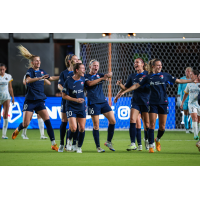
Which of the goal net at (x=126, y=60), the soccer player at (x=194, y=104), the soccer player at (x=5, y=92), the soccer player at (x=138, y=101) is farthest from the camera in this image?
the goal net at (x=126, y=60)

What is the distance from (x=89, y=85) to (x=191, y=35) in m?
11.0

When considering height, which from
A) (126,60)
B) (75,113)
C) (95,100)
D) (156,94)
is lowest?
(75,113)

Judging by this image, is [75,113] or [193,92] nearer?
[75,113]

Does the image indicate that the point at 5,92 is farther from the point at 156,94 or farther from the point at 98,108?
the point at 156,94

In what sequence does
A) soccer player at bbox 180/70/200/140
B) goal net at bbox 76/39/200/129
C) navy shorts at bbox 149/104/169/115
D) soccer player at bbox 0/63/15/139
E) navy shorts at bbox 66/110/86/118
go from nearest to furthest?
navy shorts at bbox 66/110/86/118, navy shorts at bbox 149/104/169/115, soccer player at bbox 180/70/200/140, soccer player at bbox 0/63/15/139, goal net at bbox 76/39/200/129

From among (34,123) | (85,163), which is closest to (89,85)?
(85,163)

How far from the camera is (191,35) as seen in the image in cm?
1566

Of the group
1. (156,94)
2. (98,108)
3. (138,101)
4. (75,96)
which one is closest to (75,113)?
(75,96)

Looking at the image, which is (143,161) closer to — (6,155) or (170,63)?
(6,155)

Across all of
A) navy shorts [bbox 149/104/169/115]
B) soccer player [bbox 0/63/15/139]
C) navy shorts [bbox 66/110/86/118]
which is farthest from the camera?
soccer player [bbox 0/63/15/139]

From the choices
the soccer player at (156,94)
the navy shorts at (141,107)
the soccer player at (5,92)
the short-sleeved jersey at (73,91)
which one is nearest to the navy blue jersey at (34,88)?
the short-sleeved jersey at (73,91)

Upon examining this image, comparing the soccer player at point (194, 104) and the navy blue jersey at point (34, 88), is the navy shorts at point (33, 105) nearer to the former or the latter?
the navy blue jersey at point (34, 88)

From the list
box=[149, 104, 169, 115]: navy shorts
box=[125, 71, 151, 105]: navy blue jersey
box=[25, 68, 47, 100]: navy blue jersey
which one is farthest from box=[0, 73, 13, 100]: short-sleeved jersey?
box=[149, 104, 169, 115]: navy shorts

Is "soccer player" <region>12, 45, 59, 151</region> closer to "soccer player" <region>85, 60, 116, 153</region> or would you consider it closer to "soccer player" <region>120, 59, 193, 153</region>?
"soccer player" <region>85, 60, 116, 153</region>
